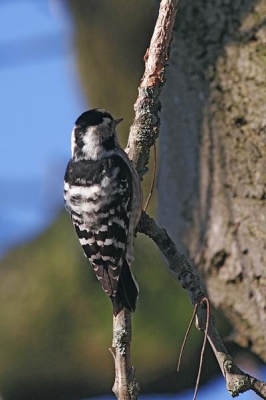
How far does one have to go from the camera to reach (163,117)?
5.14 meters

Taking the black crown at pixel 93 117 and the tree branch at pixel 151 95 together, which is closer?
the tree branch at pixel 151 95

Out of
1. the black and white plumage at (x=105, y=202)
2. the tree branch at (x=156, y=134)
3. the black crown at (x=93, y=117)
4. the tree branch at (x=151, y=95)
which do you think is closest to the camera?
the tree branch at (x=156, y=134)

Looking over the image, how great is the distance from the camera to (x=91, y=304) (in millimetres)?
6230

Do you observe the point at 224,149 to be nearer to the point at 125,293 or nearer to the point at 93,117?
the point at 93,117

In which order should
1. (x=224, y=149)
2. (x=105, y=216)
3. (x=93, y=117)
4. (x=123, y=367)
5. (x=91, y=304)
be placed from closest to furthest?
(x=123, y=367)
(x=105, y=216)
(x=93, y=117)
(x=224, y=149)
(x=91, y=304)

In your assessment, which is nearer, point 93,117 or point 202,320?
point 202,320

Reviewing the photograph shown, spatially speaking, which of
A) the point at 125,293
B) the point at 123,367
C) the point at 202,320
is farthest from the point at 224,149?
the point at 123,367

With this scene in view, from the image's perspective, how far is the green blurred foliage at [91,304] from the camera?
6035mm

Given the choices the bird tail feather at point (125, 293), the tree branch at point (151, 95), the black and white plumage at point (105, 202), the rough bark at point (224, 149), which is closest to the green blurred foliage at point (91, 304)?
the rough bark at point (224, 149)

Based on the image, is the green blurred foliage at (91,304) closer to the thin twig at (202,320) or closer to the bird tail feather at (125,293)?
the bird tail feather at (125,293)

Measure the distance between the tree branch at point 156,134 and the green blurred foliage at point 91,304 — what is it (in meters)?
1.92

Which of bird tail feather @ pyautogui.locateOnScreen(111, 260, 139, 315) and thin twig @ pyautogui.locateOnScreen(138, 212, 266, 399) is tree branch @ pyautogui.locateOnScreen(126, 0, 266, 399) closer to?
thin twig @ pyautogui.locateOnScreen(138, 212, 266, 399)

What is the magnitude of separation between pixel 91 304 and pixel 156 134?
2.43 metres

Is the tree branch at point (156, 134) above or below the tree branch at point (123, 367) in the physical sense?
above
